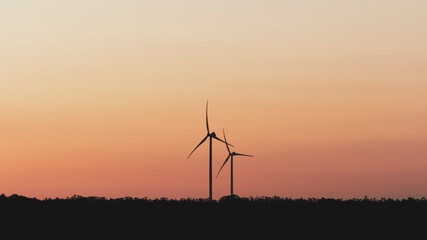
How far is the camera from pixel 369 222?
125 metres

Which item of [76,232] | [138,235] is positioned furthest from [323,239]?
[76,232]

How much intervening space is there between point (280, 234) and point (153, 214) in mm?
30704

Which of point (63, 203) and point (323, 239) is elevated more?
point (63, 203)

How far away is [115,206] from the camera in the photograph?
14462cm

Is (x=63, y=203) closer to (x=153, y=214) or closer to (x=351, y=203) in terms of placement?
(x=153, y=214)

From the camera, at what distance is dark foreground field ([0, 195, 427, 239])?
106500 millimetres

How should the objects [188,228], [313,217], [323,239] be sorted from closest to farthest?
[323,239], [188,228], [313,217]

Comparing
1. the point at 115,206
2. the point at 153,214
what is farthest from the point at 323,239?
the point at 115,206

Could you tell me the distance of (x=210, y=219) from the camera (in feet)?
417

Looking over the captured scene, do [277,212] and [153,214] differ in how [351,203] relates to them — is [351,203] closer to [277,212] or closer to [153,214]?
[277,212]

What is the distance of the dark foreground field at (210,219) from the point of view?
349 feet

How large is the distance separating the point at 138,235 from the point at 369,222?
110 ft

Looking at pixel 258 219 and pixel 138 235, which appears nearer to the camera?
pixel 138 235

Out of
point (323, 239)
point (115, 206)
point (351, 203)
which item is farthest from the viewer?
point (351, 203)
